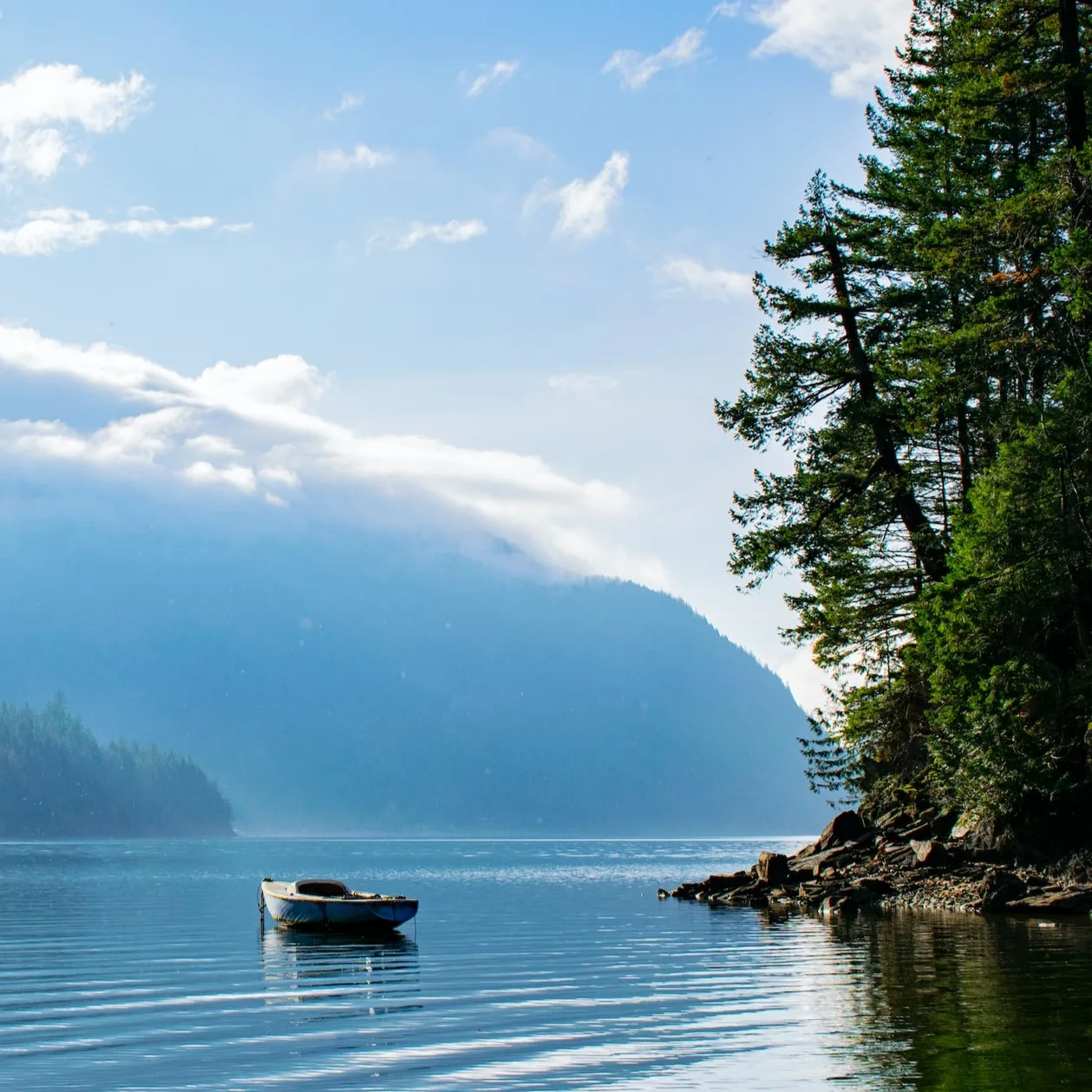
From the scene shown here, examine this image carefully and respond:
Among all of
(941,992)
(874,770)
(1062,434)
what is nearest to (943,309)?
(1062,434)

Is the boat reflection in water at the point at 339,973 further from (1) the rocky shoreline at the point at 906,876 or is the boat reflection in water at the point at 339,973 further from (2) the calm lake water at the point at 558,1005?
(1) the rocky shoreline at the point at 906,876

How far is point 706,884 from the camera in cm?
6000

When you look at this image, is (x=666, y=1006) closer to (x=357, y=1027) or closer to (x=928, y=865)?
(x=357, y=1027)

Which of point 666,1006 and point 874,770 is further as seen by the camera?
point 874,770

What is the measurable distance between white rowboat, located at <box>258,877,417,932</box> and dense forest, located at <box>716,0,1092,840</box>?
14.8 metres

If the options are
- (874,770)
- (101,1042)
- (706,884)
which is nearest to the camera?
(101,1042)

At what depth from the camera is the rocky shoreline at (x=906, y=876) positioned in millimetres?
39469

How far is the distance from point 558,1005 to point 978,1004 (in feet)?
24.4

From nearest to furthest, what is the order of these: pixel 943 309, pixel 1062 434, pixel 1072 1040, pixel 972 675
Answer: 1. pixel 1072 1040
2. pixel 1062 434
3. pixel 972 675
4. pixel 943 309

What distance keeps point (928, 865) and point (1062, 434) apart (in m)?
17.6

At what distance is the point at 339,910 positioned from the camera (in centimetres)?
4212

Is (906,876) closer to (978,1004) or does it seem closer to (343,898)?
(343,898)

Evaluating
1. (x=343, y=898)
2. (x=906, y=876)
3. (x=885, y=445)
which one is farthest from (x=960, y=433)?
(x=343, y=898)

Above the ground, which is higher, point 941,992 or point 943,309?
point 943,309
